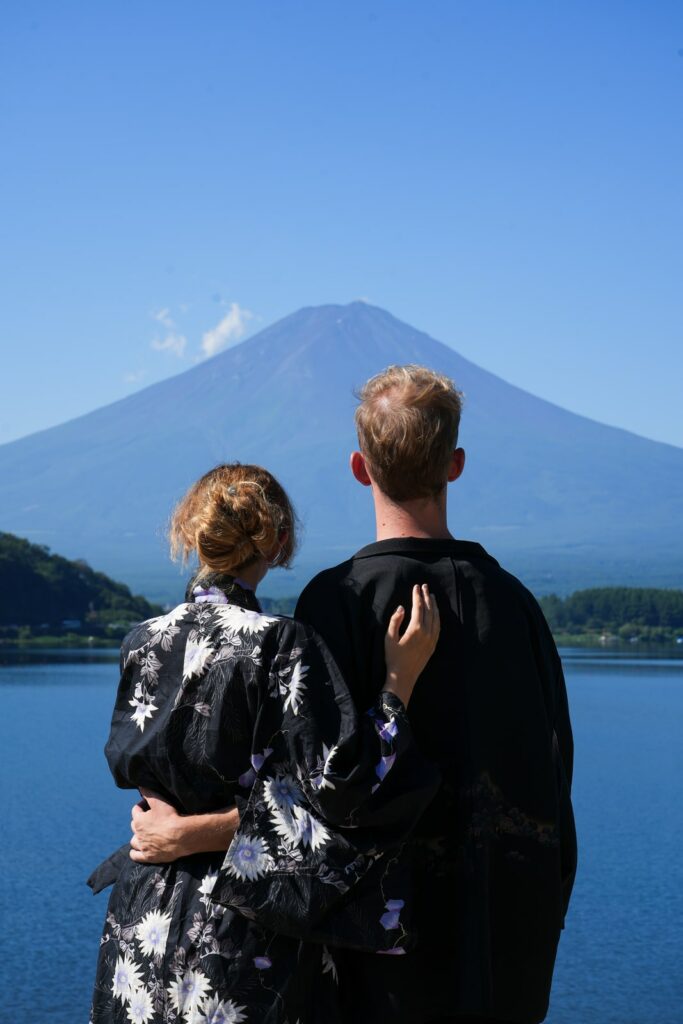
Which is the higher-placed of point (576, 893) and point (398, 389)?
point (398, 389)

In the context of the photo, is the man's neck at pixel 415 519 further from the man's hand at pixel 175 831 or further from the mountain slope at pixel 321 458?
the mountain slope at pixel 321 458

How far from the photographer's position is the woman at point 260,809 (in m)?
1.82

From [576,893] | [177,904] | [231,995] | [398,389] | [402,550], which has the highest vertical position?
[398,389]

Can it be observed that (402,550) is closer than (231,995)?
No

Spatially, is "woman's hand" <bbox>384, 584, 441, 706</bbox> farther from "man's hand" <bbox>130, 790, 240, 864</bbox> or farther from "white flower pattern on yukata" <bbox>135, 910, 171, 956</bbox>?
"white flower pattern on yukata" <bbox>135, 910, 171, 956</bbox>

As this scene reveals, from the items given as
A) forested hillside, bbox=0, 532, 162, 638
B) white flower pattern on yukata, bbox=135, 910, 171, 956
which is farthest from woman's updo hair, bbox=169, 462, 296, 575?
forested hillside, bbox=0, 532, 162, 638

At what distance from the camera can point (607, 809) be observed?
14.7 m

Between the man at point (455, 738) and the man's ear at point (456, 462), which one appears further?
the man's ear at point (456, 462)

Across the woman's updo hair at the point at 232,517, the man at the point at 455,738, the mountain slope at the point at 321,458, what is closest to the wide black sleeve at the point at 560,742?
the man at the point at 455,738

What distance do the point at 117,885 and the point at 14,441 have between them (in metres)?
178

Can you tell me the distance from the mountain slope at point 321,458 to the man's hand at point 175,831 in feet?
407

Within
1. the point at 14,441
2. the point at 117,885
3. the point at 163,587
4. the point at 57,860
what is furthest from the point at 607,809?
the point at 14,441

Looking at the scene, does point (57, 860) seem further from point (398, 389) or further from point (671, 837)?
point (398, 389)

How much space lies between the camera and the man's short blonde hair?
1970 mm
